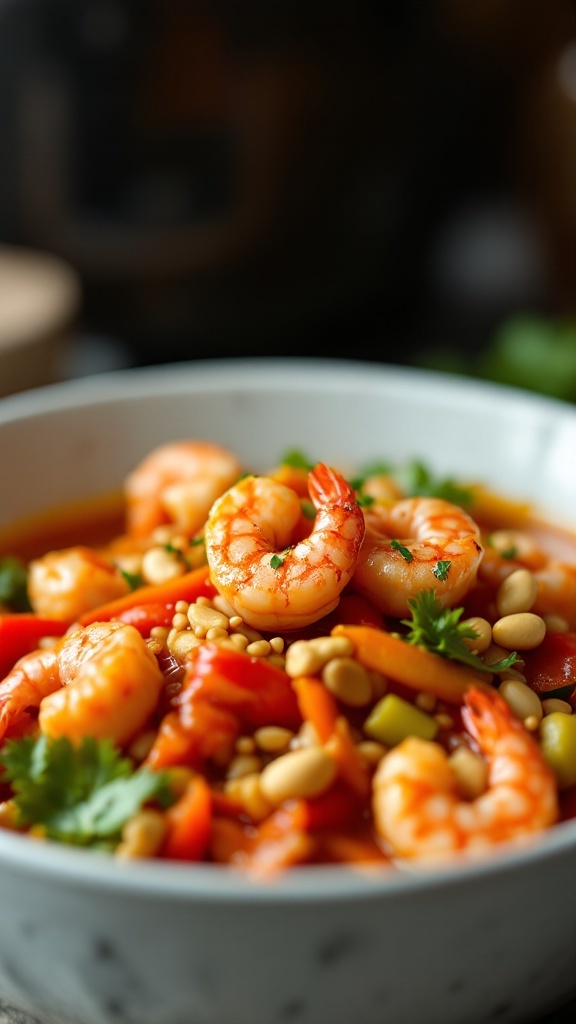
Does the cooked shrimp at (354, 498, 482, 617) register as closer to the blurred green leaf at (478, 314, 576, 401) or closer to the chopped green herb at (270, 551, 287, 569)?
the chopped green herb at (270, 551, 287, 569)

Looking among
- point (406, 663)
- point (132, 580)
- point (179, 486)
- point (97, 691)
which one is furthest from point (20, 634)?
point (406, 663)

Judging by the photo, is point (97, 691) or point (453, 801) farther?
point (97, 691)

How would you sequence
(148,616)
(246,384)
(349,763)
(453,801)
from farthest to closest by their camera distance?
(246,384) < (148,616) < (349,763) < (453,801)

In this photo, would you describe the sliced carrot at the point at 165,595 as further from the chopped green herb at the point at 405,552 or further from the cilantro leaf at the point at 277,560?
the chopped green herb at the point at 405,552

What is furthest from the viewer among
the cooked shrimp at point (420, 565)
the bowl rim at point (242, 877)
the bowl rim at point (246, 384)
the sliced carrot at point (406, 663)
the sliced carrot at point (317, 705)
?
the bowl rim at point (246, 384)

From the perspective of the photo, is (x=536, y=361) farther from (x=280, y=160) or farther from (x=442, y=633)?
(x=442, y=633)

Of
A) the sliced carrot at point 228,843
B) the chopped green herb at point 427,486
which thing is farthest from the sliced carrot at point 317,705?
the chopped green herb at point 427,486
